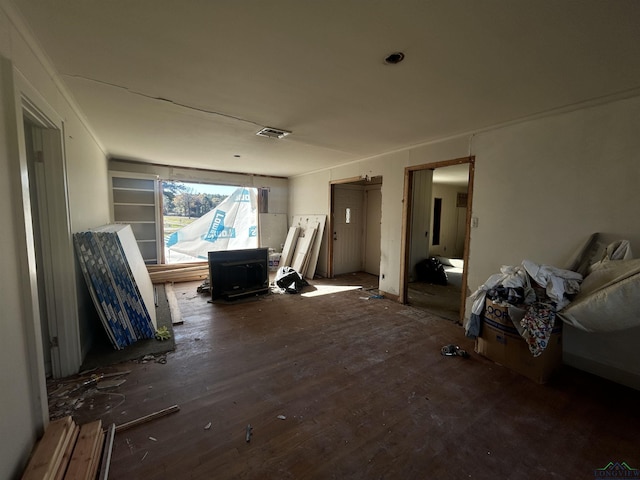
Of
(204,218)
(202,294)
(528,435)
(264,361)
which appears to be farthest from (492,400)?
(204,218)

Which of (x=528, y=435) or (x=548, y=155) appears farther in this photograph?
(x=548, y=155)

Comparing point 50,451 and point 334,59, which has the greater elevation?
point 334,59

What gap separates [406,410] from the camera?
1918mm

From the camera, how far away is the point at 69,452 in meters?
1.45

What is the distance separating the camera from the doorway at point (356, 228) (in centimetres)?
608

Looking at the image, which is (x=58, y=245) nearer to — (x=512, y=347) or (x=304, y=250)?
(x=512, y=347)

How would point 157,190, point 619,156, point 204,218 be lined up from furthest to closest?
point 204,218 → point 157,190 → point 619,156

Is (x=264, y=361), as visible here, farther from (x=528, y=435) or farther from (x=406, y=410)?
(x=528, y=435)

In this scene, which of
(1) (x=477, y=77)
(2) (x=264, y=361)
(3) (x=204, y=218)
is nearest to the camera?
(1) (x=477, y=77)

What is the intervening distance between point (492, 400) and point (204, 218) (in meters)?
6.17

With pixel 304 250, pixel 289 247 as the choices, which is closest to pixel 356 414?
pixel 304 250

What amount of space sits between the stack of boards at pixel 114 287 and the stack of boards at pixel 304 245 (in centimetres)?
334

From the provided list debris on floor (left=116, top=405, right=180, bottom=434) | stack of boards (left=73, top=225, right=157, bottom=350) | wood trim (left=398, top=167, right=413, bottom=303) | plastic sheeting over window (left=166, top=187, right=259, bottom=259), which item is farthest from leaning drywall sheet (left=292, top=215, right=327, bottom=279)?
debris on floor (left=116, top=405, right=180, bottom=434)

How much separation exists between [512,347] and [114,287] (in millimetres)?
3942
